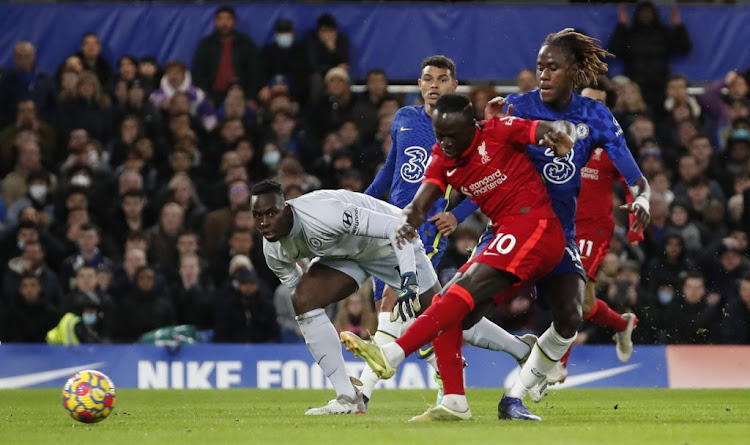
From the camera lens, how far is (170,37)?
19.1 meters

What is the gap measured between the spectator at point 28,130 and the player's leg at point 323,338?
28.1 feet

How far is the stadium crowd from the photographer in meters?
16.0

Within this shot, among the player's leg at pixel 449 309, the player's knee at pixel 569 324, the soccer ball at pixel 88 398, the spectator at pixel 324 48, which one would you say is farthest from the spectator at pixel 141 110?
the player's leg at pixel 449 309

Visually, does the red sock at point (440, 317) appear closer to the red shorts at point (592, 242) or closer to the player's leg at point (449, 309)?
the player's leg at point (449, 309)

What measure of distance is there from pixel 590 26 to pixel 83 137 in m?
6.84

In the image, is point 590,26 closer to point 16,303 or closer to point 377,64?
point 377,64

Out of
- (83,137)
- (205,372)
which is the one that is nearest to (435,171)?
(205,372)

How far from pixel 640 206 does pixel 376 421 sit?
87.2 inches

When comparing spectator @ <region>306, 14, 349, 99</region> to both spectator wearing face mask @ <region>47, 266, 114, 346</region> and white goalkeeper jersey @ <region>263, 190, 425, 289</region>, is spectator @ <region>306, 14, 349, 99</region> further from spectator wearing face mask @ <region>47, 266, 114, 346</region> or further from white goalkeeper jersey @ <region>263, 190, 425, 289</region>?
white goalkeeper jersey @ <region>263, 190, 425, 289</region>

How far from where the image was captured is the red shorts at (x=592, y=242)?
38.9 feet

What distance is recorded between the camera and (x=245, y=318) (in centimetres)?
1598

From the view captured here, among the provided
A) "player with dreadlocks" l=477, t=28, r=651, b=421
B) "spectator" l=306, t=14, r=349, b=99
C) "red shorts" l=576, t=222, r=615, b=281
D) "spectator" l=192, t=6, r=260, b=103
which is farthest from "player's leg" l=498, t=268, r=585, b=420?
"spectator" l=192, t=6, r=260, b=103

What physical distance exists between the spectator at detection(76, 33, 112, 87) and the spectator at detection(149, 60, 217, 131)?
753 mm

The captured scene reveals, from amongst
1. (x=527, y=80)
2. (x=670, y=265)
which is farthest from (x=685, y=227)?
(x=527, y=80)
